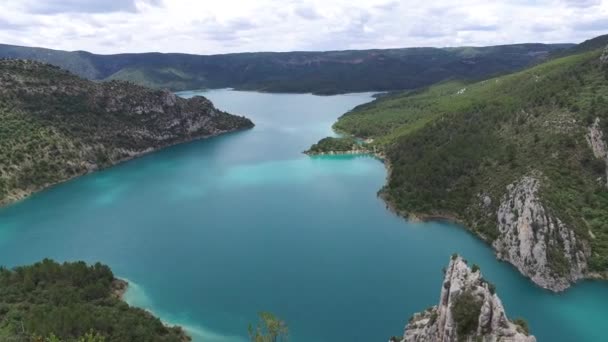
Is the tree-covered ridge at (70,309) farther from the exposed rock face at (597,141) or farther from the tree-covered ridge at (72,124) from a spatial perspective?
the exposed rock face at (597,141)

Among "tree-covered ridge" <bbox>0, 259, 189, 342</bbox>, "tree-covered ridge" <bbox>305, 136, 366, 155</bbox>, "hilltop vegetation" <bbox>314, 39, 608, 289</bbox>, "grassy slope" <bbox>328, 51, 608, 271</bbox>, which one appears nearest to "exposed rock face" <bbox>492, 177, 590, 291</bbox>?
"hilltop vegetation" <bbox>314, 39, 608, 289</bbox>

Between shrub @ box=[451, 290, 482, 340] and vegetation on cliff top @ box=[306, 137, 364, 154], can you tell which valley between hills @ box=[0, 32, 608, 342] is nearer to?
shrub @ box=[451, 290, 482, 340]

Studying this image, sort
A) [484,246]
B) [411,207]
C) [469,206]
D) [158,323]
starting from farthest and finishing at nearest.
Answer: [411,207] < [469,206] < [484,246] < [158,323]

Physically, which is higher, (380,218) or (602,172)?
(602,172)

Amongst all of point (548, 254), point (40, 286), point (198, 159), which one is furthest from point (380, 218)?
point (198, 159)

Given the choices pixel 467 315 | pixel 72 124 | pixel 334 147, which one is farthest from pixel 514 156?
pixel 72 124

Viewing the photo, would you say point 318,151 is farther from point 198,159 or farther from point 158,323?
point 158,323
